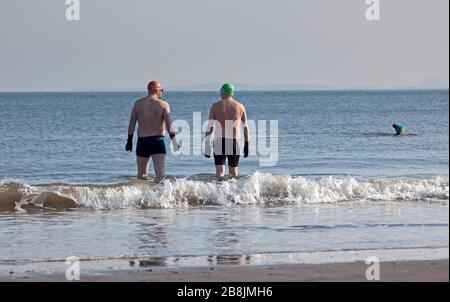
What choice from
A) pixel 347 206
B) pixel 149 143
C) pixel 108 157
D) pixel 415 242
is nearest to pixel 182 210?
pixel 149 143

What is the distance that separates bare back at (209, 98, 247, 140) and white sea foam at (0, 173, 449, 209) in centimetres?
87

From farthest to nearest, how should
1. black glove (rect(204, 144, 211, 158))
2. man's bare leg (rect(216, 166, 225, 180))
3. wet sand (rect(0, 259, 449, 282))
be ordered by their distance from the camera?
man's bare leg (rect(216, 166, 225, 180))
black glove (rect(204, 144, 211, 158))
wet sand (rect(0, 259, 449, 282))

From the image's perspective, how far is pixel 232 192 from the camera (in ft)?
45.4

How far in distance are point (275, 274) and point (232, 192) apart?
5.97 meters

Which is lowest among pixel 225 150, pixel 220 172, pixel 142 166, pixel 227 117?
pixel 220 172

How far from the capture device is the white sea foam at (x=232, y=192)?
13.6 m

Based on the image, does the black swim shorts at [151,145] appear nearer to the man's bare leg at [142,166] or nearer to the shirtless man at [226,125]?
the man's bare leg at [142,166]

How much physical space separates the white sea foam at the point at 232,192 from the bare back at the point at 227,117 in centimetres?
87

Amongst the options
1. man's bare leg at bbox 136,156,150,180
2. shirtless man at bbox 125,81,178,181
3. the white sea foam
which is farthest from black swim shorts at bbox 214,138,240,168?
→ man's bare leg at bbox 136,156,150,180

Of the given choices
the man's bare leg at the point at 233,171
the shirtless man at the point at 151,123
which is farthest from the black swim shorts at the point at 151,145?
the man's bare leg at the point at 233,171

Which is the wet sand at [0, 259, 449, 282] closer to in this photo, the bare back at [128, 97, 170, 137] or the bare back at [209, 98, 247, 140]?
the bare back at [128, 97, 170, 137]

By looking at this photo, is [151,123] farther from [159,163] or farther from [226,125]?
[226,125]

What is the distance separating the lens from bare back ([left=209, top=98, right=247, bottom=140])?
526 inches

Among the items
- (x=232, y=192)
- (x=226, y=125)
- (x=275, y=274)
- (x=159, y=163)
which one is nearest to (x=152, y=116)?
(x=159, y=163)
